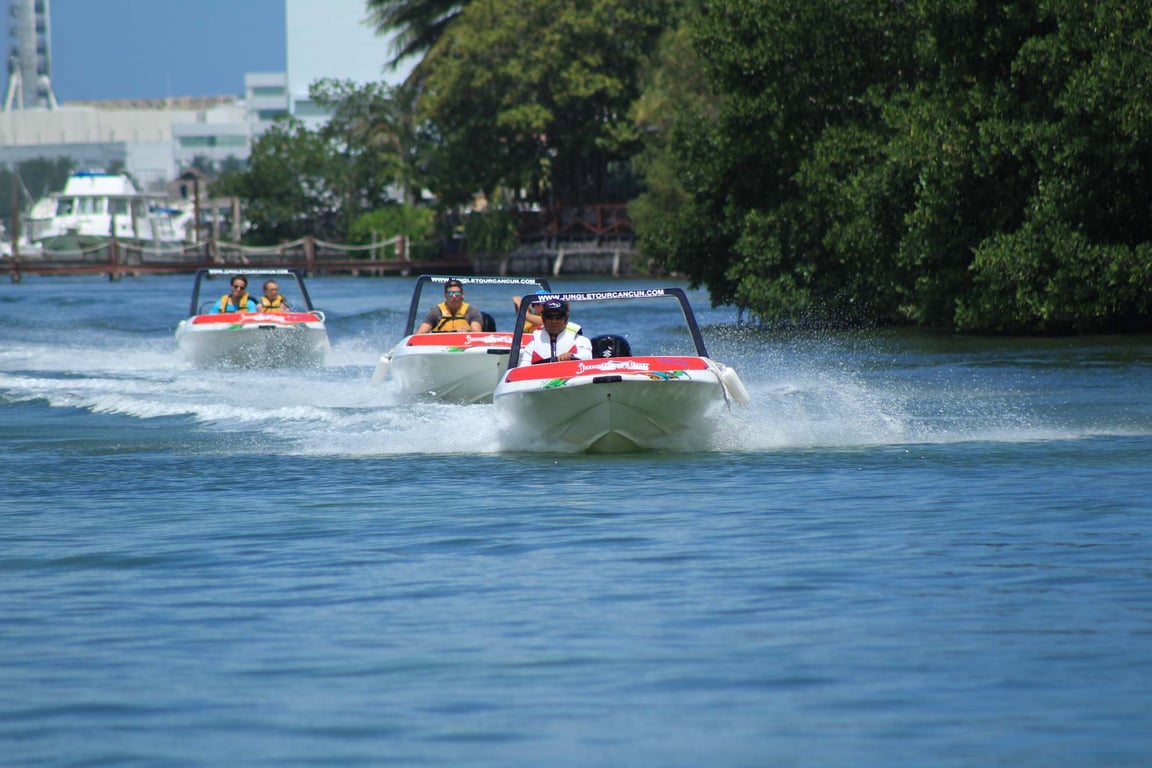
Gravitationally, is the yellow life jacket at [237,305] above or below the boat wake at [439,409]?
above

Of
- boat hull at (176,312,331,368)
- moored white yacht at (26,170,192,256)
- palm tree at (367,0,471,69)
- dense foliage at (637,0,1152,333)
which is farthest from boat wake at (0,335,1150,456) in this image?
moored white yacht at (26,170,192,256)

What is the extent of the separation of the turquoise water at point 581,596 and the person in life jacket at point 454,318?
303 centimetres

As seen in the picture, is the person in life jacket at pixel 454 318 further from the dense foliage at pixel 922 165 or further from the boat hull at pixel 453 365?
the dense foliage at pixel 922 165

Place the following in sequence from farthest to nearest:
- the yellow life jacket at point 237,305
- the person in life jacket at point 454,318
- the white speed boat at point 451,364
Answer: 1. the yellow life jacket at point 237,305
2. the person in life jacket at point 454,318
3. the white speed boat at point 451,364

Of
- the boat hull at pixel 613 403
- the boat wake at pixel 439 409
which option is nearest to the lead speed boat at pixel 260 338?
the boat wake at pixel 439 409

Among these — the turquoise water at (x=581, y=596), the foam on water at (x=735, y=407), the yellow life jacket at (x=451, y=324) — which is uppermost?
the yellow life jacket at (x=451, y=324)

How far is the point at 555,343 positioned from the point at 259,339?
12.5 metres

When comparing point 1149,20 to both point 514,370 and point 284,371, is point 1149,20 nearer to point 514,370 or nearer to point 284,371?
point 284,371

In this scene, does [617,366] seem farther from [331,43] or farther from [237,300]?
[331,43]

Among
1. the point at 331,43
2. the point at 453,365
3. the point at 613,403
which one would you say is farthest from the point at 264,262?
the point at 613,403

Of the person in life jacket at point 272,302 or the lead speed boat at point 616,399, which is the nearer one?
the lead speed boat at point 616,399

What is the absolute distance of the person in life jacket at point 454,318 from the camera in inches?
865

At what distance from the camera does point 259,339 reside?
27609 millimetres

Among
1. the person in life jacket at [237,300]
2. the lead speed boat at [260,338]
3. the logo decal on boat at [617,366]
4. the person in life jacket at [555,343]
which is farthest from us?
the person in life jacket at [237,300]
